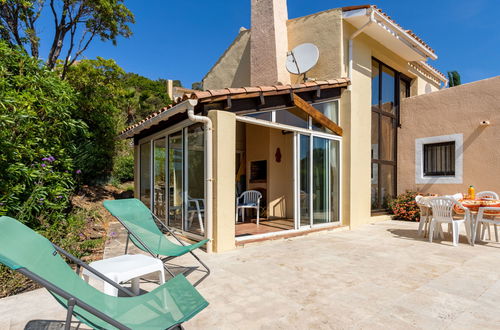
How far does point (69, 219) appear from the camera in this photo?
5809mm

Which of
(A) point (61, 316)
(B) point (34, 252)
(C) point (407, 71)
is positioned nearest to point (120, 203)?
(A) point (61, 316)

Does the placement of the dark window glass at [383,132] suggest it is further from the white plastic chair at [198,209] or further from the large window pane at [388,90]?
the white plastic chair at [198,209]

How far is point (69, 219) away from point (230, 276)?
3741 mm

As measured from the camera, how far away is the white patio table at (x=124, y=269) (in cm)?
275

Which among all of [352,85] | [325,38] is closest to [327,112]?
[352,85]

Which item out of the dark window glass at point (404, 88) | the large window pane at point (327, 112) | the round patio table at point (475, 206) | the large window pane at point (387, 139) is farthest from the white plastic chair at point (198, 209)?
the dark window glass at point (404, 88)

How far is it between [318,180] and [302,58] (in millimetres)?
3682

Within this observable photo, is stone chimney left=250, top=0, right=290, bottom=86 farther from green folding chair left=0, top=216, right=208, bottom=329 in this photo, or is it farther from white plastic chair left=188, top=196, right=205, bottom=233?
green folding chair left=0, top=216, right=208, bottom=329

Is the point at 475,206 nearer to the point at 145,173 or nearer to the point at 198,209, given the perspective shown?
the point at 198,209

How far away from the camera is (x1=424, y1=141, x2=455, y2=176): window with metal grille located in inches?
384

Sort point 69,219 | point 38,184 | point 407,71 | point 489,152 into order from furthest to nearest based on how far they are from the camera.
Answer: point 407,71 < point 489,152 < point 69,219 < point 38,184

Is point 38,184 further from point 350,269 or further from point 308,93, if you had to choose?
point 308,93

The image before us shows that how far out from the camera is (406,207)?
32.5 ft

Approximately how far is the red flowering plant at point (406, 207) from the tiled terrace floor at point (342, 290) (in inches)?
143
